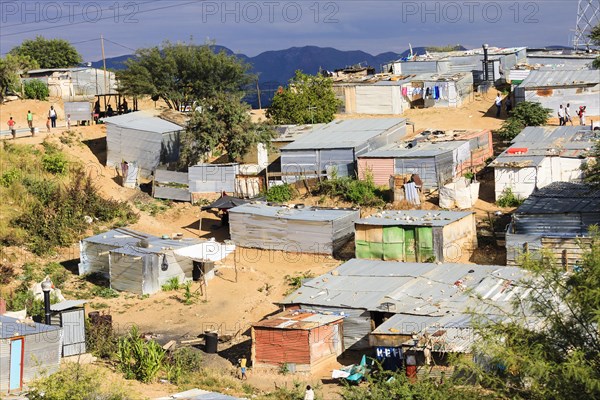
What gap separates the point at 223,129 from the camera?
39.4 m

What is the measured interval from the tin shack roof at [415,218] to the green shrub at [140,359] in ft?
32.6

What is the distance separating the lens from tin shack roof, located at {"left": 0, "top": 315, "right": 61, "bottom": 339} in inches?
851

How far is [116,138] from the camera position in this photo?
42.0 meters

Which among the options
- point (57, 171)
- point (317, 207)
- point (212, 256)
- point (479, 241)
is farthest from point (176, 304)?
point (57, 171)

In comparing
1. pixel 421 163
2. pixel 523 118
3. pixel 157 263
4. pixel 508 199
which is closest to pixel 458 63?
pixel 523 118

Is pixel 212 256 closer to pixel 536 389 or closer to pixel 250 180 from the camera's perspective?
pixel 250 180

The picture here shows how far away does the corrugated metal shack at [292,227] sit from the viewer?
32.3 metres

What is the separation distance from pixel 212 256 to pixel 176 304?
69.4 inches

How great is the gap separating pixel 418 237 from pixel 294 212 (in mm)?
4969

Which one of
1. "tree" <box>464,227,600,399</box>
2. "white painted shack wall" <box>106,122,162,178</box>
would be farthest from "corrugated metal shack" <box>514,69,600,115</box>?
"tree" <box>464,227,600,399</box>

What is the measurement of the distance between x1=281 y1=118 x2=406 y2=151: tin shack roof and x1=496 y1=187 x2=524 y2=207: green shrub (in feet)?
20.2

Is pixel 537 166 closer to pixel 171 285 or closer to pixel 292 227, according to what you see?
pixel 292 227

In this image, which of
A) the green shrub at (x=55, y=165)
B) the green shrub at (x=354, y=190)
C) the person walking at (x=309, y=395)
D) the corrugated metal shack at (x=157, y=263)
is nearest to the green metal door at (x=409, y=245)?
the green shrub at (x=354, y=190)

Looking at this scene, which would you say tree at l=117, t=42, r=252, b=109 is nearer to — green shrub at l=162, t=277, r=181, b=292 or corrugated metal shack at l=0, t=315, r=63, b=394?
green shrub at l=162, t=277, r=181, b=292
